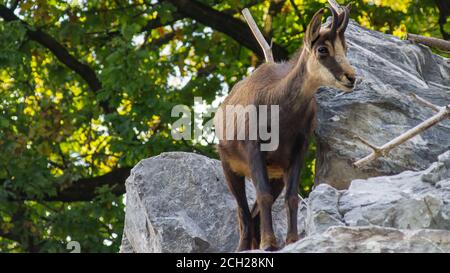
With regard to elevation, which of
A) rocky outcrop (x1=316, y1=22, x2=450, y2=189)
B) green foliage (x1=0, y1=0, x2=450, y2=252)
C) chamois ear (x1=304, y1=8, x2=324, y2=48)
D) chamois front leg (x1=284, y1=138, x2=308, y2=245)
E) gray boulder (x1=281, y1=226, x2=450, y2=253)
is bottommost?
gray boulder (x1=281, y1=226, x2=450, y2=253)

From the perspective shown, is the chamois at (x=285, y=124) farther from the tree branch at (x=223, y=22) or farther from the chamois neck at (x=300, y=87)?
the tree branch at (x=223, y=22)

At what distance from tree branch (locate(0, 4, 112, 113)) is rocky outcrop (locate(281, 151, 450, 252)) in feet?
31.3

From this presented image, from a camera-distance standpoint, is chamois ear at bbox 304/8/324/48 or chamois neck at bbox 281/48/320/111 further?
chamois neck at bbox 281/48/320/111

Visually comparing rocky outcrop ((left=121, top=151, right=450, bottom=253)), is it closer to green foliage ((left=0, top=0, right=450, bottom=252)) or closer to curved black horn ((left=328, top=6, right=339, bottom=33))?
curved black horn ((left=328, top=6, right=339, bottom=33))

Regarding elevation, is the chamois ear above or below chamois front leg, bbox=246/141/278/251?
above

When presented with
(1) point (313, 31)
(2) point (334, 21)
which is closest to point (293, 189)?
(1) point (313, 31)

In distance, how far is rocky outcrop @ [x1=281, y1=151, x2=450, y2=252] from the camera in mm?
7918

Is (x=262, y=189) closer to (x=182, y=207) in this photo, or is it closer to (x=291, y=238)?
(x=291, y=238)

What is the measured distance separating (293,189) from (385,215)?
4.61 feet

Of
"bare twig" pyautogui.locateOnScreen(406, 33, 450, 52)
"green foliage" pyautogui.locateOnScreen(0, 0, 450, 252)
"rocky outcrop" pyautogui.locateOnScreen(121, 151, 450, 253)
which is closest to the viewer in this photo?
"rocky outcrop" pyautogui.locateOnScreen(121, 151, 450, 253)

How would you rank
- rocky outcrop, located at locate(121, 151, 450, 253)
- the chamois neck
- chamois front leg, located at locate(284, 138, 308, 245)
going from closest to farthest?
rocky outcrop, located at locate(121, 151, 450, 253)
chamois front leg, located at locate(284, 138, 308, 245)
the chamois neck

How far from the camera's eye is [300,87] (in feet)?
34.4

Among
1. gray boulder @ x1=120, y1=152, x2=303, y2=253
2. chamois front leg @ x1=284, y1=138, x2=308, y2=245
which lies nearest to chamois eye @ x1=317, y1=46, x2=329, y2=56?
chamois front leg @ x1=284, y1=138, x2=308, y2=245

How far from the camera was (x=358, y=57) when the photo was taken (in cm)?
1180
